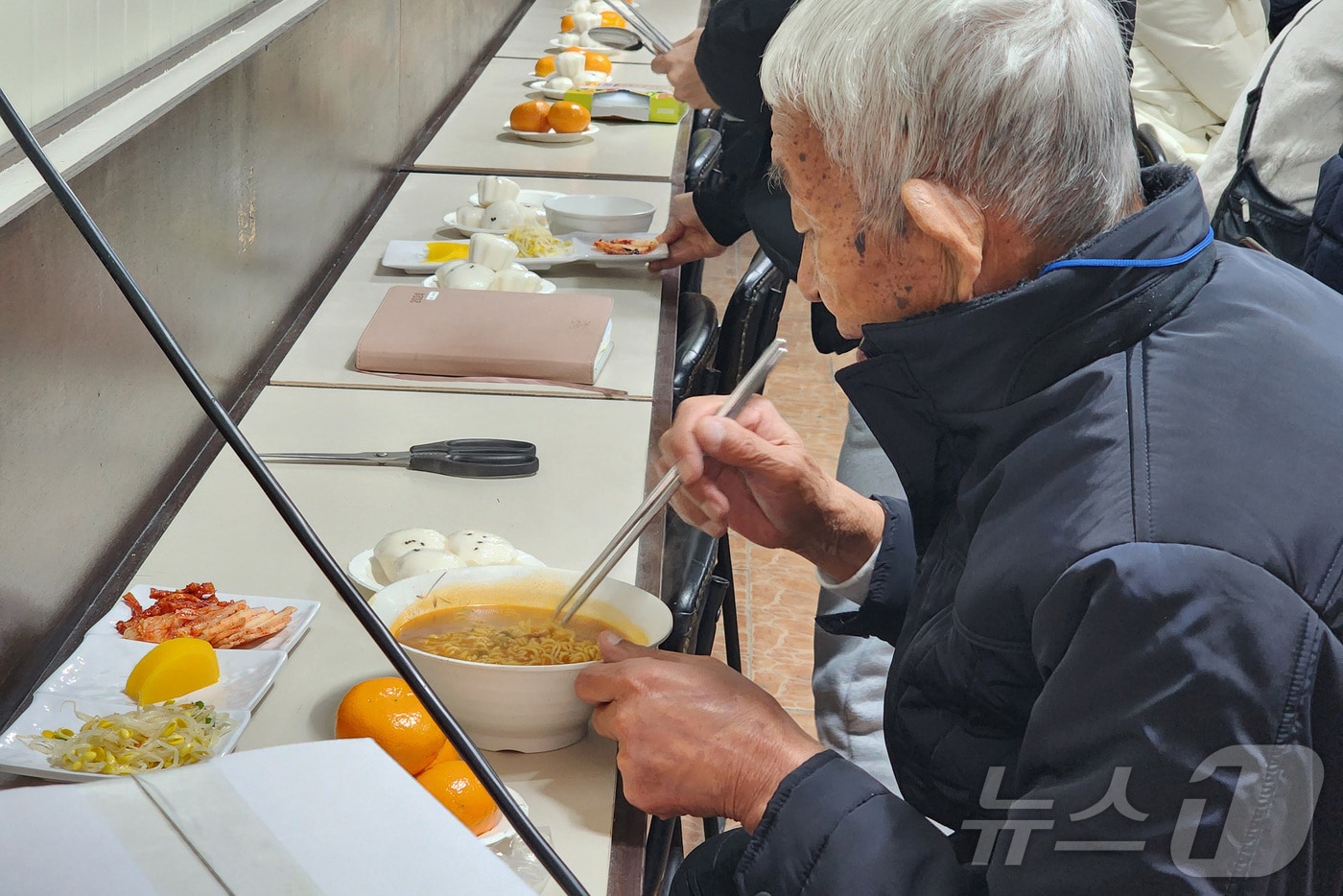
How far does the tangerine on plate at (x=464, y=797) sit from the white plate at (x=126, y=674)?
7.6 inches

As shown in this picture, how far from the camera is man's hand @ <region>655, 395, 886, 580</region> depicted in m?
1.18

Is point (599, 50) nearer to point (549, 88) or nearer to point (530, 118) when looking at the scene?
point (549, 88)

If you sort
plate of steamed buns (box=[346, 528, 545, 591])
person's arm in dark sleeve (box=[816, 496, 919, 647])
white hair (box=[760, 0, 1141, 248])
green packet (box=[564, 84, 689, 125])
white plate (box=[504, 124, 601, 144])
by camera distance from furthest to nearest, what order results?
green packet (box=[564, 84, 689, 125]), white plate (box=[504, 124, 601, 144]), person's arm in dark sleeve (box=[816, 496, 919, 647]), plate of steamed buns (box=[346, 528, 545, 591]), white hair (box=[760, 0, 1141, 248])

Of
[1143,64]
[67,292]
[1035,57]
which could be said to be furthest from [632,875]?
[1143,64]

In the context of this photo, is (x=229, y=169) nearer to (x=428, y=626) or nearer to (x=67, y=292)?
(x=67, y=292)

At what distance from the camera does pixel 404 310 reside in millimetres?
1789

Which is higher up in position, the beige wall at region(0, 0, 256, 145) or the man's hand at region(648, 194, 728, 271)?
the beige wall at region(0, 0, 256, 145)

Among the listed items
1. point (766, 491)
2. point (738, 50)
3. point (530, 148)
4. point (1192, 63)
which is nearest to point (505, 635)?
point (766, 491)

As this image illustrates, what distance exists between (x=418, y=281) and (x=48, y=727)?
3.93 feet

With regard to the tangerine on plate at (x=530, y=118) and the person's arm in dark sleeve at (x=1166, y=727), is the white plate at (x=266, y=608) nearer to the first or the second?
the person's arm in dark sleeve at (x=1166, y=727)

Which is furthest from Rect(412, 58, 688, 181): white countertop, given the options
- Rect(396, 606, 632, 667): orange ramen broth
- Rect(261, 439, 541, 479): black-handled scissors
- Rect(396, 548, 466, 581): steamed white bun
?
Rect(396, 606, 632, 667): orange ramen broth

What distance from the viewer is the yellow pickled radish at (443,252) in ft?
6.77

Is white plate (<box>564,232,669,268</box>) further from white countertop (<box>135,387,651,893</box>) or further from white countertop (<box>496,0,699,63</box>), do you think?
white countertop (<box>496,0,699,63</box>)

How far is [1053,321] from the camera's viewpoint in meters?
0.83
